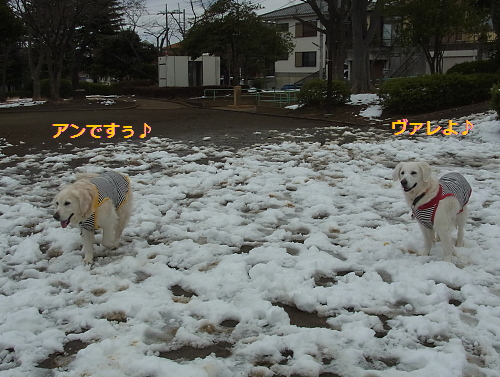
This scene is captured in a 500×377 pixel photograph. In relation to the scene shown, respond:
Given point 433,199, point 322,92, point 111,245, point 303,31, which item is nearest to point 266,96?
point 322,92

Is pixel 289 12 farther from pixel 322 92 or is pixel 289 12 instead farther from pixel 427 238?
pixel 427 238

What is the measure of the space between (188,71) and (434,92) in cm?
2078

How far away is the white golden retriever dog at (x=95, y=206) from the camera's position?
351 cm

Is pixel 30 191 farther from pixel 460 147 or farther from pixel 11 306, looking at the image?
pixel 460 147

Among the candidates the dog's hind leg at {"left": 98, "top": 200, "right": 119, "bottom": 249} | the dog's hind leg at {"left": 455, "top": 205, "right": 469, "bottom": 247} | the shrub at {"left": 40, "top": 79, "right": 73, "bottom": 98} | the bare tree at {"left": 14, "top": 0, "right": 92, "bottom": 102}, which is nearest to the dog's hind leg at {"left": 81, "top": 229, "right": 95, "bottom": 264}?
the dog's hind leg at {"left": 98, "top": 200, "right": 119, "bottom": 249}

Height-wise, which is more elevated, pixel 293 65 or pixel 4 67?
pixel 293 65

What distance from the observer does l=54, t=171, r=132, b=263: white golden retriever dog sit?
11.5 ft

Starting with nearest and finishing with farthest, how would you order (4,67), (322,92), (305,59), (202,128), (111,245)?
1. (111,245)
2. (202,128)
3. (322,92)
4. (4,67)
5. (305,59)

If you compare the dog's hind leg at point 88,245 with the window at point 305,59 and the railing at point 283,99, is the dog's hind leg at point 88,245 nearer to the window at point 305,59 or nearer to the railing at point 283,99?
the railing at point 283,99

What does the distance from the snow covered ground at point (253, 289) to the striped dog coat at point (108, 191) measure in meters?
0.35

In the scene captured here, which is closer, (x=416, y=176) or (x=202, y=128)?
(x=416, y=176)

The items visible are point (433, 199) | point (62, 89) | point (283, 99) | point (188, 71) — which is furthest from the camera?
point (62, 89)

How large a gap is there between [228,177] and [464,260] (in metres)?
3.69

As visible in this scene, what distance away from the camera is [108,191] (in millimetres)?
3879
